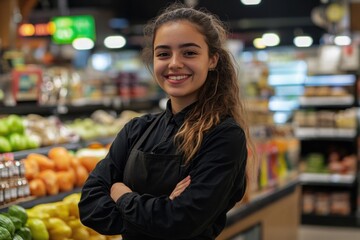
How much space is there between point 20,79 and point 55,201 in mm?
2105

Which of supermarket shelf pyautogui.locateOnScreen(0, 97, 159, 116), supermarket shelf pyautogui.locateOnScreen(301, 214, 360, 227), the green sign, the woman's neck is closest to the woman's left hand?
the woman's neck

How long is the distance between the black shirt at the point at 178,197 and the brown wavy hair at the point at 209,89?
43 mm

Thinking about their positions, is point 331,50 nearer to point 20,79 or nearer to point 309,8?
point 20,79

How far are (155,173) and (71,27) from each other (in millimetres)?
13593

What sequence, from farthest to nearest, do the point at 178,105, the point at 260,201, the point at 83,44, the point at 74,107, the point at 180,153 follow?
the point at 83,44
the point at 74,107
the point at 260,201
the point at 178,105
the point at 180,153

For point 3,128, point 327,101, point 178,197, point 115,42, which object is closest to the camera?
point 178,197

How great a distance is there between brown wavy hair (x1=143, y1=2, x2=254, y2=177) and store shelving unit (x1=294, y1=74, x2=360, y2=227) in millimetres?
7445

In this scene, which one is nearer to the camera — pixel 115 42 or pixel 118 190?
pixel 118 190

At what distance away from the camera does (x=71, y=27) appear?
15.9m

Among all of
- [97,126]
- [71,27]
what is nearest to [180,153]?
[97,126]

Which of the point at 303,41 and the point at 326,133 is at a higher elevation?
the point at 303,41

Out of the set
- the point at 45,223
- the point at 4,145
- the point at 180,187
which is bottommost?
the point at 45,223

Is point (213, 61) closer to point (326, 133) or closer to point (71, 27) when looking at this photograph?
point (326, 133)

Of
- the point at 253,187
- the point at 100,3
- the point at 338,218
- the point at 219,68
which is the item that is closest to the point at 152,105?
the point at 253,187
